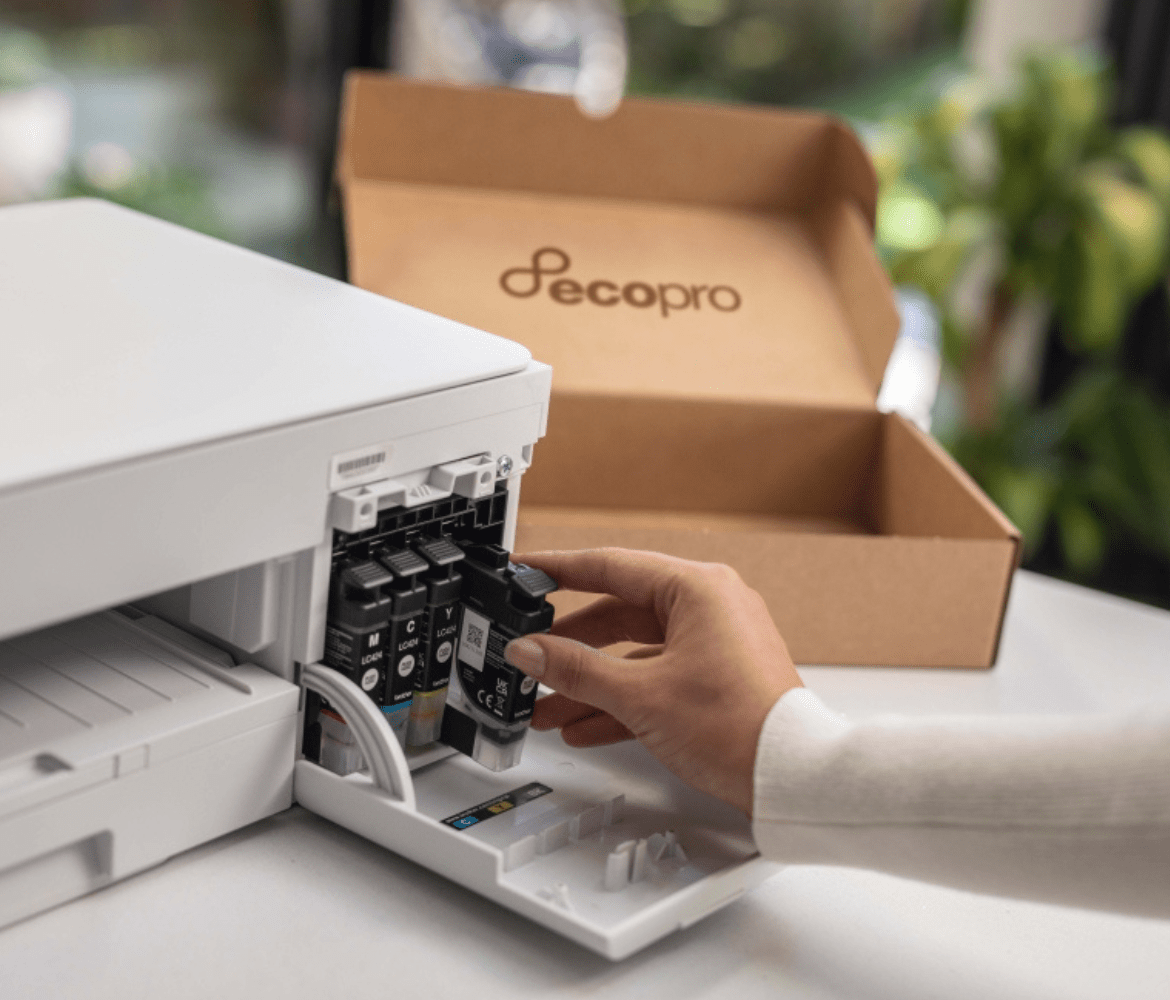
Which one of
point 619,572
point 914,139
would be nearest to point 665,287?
point 619,572

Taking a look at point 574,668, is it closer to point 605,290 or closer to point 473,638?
point 473,638

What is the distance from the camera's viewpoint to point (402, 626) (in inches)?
27.4

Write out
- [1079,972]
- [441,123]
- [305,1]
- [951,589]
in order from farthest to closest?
[305,1] < [441,123] < [951,589] < [1079,972]

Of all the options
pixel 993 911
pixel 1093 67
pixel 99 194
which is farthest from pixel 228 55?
pixel 993 911

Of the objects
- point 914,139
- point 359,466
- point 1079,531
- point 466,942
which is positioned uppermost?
point 914,139

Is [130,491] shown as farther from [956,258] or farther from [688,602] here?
[956,258]

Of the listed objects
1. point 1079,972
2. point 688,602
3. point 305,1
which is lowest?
point 1079,972

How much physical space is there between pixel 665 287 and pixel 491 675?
1.99ft

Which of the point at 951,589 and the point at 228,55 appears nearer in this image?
the point at 951,589

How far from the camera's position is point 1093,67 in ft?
7.21

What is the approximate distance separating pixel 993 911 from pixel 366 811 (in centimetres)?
35

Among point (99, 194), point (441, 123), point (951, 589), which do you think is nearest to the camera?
point (951, 589)

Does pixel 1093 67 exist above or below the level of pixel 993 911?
above

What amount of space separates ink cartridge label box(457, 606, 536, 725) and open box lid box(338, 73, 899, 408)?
45 centimetres
